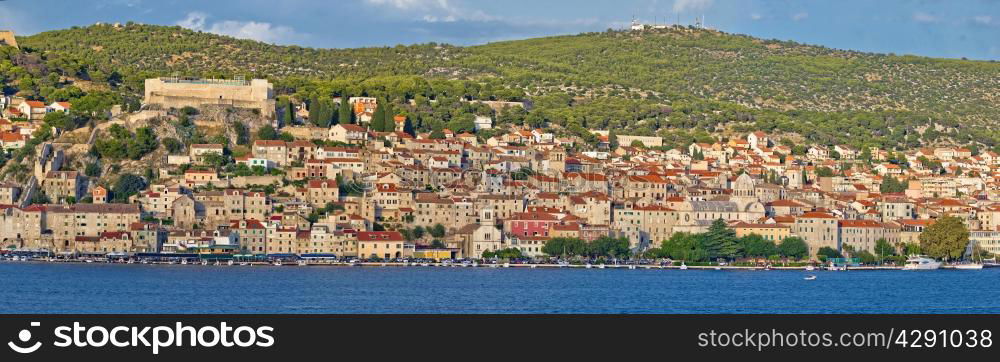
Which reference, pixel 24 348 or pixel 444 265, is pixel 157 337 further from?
pixel 444 265

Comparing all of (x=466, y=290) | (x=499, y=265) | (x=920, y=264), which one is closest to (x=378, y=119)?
(x=499, y=265)

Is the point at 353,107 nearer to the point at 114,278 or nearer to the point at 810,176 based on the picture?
the point at 810,176

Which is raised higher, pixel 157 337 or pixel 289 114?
pixel 289 114

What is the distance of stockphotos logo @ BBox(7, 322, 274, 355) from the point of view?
29578 millimetres

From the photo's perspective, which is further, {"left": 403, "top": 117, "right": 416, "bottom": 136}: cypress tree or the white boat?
{"left": 403, "top": 117, "right": 416, "bottom": 136}: cypress tree

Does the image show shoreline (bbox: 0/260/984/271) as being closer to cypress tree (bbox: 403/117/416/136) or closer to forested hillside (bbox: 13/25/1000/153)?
cypress tree (bbox: 403/117/416/136)

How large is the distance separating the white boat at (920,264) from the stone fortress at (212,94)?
26061mm

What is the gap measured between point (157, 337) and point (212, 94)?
5401cm

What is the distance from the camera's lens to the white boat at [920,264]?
7425 cm

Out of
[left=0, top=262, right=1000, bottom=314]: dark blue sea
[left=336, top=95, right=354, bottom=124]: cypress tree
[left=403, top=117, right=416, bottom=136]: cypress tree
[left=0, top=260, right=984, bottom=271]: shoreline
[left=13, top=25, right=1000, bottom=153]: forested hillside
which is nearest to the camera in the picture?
[left=0, top=262, right=1000, bottom=314]: dark blue sea

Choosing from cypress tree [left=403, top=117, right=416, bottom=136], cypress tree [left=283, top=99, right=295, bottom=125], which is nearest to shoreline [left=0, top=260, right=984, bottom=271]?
cypress tree [left=283, top=99, right=295, bottom=125]

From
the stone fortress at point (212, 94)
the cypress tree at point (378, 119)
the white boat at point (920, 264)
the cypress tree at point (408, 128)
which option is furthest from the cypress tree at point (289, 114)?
the white boat at point (920, 264)

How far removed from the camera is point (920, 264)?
7462 cm

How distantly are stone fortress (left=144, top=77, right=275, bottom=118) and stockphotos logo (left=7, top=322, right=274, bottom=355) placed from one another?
5219cm
